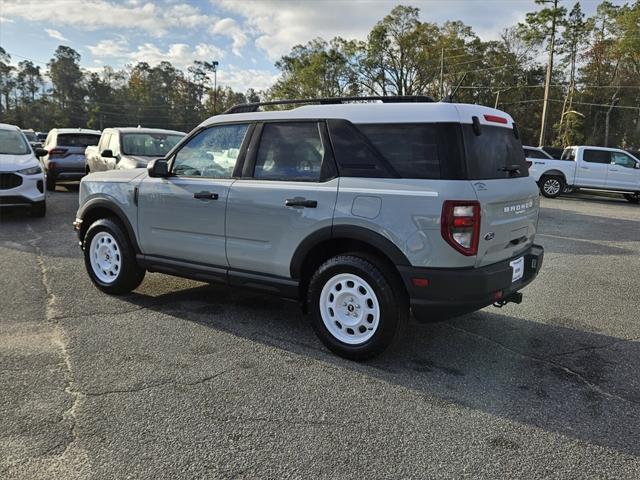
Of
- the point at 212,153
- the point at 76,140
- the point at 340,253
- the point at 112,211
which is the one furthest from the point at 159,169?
the point at 76,140

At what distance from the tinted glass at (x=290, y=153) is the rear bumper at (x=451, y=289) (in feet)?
3.71

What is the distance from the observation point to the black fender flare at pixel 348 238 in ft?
11.8

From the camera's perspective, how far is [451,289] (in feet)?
11.5

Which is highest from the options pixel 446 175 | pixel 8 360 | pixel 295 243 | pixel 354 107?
pixel 354 107

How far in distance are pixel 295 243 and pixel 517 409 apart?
195 centimetres

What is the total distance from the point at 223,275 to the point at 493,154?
2.44m

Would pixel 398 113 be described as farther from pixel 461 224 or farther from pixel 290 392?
pixel 290 392

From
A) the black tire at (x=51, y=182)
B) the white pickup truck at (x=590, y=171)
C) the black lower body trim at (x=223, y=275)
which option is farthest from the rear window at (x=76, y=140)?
the white pickup truck at (x=590, y=171)

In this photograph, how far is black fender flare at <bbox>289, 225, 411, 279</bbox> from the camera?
11.8ft

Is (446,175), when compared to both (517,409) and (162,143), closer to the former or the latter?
(517,409)

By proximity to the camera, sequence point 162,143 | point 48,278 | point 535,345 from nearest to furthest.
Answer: point 535,345 < point 48,278 < point 162,143

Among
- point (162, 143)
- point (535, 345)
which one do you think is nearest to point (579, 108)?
point (162, 143)

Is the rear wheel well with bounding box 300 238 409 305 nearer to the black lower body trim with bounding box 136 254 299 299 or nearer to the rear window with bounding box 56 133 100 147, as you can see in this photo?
the black lower body trim with bounding box 136 254 299 299

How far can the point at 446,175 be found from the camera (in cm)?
349
